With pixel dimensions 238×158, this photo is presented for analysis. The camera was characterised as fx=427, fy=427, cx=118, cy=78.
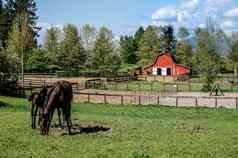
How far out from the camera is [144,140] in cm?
1409

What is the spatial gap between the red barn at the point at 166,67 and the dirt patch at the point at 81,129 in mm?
57955

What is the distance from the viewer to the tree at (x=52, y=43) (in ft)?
272

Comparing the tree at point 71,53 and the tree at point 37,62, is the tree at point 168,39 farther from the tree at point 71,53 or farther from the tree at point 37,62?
the tree at point 37,62

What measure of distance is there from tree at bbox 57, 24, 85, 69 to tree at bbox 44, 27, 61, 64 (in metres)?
1.28

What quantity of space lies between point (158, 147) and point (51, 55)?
7197cm

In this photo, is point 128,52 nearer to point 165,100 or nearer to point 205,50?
point 205,50

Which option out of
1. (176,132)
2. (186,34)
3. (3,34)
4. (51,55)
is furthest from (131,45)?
(176,132)

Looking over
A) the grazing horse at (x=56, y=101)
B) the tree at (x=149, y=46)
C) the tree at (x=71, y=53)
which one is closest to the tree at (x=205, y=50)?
the tree at (x=149, y=46)

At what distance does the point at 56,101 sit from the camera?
15.4 metres

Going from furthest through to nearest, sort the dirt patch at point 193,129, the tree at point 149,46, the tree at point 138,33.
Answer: the tree at point 138,33
the tree at point 149,46
the dirt patch at point 193,129

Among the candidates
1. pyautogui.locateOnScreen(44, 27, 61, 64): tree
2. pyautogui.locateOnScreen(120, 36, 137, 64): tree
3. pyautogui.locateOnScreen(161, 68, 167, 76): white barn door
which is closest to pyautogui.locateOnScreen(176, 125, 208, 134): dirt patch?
pyautogui.locateOnScreen(161, 68, 167, 76): white barn door

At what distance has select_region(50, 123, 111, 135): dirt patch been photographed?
16038mm

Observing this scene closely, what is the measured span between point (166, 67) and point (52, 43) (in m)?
26.4

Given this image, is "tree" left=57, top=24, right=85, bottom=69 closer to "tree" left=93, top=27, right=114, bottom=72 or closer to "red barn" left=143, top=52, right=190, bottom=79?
"tree" left=93, top=27, right=114, bottom=72
